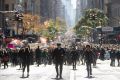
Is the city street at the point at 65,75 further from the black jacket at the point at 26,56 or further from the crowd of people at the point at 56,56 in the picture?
the black jacket at the point at 26,56

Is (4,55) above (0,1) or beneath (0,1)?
beneath

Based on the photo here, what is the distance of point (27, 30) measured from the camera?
126 meters

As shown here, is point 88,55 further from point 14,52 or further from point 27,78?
point 14,52

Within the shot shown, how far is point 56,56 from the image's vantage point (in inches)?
988

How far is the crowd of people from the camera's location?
2521cm

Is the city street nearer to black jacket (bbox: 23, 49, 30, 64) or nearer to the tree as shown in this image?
black jacket (bbox: 23, 49, 30, 64)

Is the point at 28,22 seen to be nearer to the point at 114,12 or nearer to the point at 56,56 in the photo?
the point at 114,12

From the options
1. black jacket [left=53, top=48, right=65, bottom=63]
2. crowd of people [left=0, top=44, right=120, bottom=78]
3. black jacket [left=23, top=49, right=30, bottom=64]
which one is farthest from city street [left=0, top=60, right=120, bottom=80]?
black jacket [left=53, top=48, right=65, bottom=63]

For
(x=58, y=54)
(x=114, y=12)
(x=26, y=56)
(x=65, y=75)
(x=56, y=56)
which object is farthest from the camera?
(x=114, y=12)

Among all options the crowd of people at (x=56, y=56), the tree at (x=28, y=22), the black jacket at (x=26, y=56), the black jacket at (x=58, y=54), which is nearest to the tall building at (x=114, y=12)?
the tree at (x=28, y=22)

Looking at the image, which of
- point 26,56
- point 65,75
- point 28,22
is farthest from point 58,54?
point 28,22

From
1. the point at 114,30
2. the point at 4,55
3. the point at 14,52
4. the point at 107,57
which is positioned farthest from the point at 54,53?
the point at 114,30

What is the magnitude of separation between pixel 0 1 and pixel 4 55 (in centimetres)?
6376

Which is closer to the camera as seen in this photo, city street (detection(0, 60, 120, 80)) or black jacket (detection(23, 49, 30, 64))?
city street (detection(0, 60, 120, 80))
